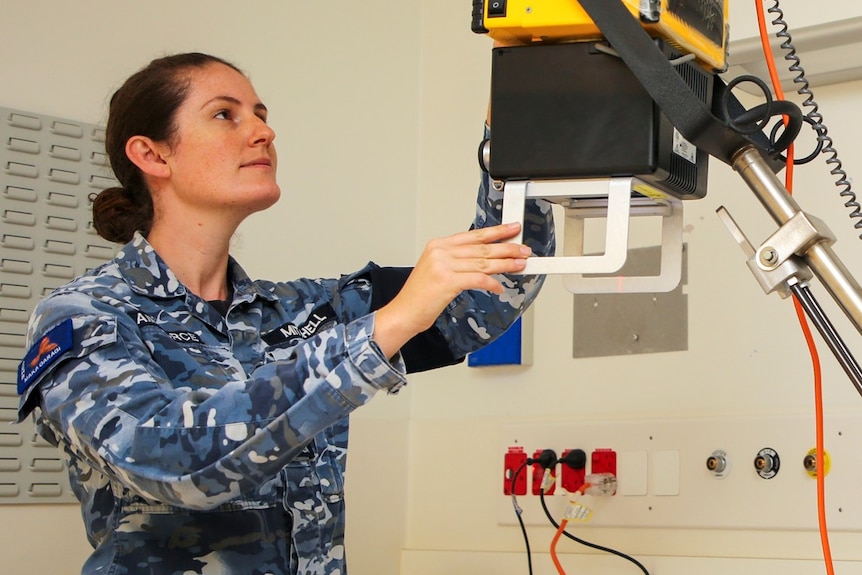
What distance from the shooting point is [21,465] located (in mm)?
1950

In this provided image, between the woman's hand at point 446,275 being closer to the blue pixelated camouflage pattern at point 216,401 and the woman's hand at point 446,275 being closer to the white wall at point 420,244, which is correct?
the blue pixelated camouflage pattern at point 216,401

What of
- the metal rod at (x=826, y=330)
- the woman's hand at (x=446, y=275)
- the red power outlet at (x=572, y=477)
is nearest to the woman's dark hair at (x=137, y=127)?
the woman's hand at (x=446, y=275)

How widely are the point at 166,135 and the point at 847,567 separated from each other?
4.02ft

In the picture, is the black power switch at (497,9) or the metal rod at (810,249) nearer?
the metal rod at (810,249)

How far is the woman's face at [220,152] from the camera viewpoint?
1.61 m

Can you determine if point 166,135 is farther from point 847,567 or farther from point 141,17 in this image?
point 847,567

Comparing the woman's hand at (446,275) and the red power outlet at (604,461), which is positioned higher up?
the woman's hand at (446,275)

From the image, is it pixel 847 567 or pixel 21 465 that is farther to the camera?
pixel 21 465

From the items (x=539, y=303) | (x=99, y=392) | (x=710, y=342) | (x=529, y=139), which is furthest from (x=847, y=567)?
(x=99, y=392)

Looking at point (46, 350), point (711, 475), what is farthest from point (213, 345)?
point (711, 475)

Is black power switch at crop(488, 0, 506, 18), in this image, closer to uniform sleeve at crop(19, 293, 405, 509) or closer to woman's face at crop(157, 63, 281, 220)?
uniform sleeve at crop(19, 293, 405, 509)

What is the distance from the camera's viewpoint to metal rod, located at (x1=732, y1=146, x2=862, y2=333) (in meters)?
0.88

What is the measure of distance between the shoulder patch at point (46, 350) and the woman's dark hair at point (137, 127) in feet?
1.32

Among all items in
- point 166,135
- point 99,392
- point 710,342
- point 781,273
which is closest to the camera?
point 781,273
